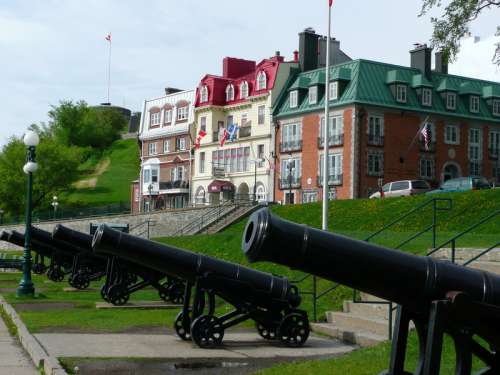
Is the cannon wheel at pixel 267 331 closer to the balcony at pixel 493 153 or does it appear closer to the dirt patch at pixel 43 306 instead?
the dirt patch at pixel 43 306

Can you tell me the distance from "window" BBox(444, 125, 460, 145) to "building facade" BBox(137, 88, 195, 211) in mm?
23023

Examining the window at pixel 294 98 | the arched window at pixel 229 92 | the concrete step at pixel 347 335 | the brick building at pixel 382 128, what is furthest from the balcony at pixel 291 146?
the concrete step at pixel 347 335

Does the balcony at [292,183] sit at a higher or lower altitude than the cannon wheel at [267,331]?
higher

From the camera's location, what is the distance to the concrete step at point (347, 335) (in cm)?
1224

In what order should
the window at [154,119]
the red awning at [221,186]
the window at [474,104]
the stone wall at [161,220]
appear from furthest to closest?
the window at [154,119] → the red awning at [221,186] → the window at [474,104] → the stone wall at [161,220]

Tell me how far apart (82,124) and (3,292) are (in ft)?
332

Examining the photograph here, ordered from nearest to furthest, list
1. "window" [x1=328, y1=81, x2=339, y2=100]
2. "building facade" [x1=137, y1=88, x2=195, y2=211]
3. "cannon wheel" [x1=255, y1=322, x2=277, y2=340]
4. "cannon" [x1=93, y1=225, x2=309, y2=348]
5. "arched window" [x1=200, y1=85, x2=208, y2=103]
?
"cannon" [x1=93, y1=225, x2=309, y2=348], "cannon wheel" [x1=255, y1=322, x2=277, y2=340], "window" [x1=328, y1=81, x2=339, y2=100], "arched window" [x1=200, y1=85, x2=208, y2=103], "building facade" [x1=137, y1=88, x2=195, y2=211]

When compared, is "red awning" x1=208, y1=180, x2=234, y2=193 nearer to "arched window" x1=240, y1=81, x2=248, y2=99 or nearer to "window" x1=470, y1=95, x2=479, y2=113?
"arched window" x1=240, y1=81, x2=248, y2=99

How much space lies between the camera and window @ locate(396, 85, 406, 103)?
192 ft

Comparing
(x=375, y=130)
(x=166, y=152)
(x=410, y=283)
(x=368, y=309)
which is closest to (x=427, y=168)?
(x=375, y=130)

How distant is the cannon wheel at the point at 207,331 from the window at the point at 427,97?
4971cm

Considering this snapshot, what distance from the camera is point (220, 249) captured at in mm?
32625

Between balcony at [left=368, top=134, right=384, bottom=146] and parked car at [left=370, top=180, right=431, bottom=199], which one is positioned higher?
balcony at [left=368, top=134, right=384, bottom=146]

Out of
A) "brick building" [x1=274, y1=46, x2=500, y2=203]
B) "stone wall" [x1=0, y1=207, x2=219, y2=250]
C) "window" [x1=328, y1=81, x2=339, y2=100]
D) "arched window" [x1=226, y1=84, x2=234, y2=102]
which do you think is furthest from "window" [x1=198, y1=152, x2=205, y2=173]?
"window" [x1=328, y1=81, x2=339, y2=100]
